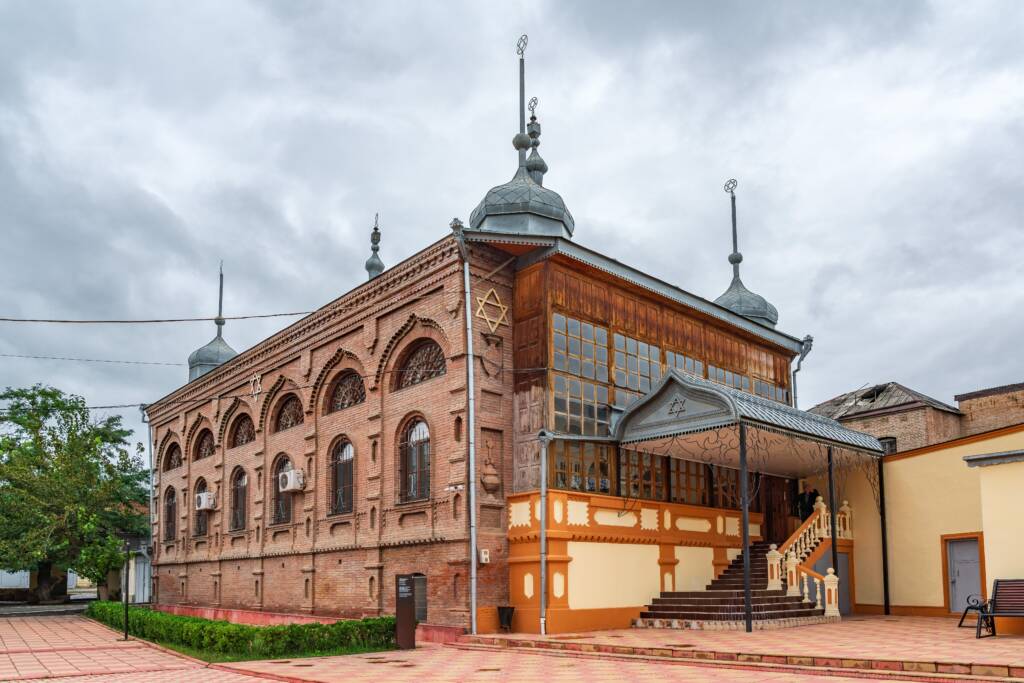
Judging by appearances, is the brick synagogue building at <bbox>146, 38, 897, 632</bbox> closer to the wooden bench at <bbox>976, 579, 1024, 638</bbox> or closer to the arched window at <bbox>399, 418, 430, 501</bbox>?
the arched window at <bbox>399, 418, 430, 501</bbox>

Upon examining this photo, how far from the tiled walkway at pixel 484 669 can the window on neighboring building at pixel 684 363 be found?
8278 millimetres

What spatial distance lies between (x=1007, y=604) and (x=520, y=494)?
8165 millimetres

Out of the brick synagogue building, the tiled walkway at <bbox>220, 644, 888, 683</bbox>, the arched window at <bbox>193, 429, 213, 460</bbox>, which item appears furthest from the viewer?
the arched window at <bbox>193, 429, 213, 460</bbox>

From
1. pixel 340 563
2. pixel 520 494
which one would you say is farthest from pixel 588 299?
pixel 340 563

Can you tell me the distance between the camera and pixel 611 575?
59.1ft

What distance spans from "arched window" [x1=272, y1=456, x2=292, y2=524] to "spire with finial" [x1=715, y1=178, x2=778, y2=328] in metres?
13.1

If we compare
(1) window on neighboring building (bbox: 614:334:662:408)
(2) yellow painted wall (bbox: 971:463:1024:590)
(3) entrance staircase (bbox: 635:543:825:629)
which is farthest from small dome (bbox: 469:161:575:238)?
(2) yellow painted wall (bbox: 971:463:1024:590)

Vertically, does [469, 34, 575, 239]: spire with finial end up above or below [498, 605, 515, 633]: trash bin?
above

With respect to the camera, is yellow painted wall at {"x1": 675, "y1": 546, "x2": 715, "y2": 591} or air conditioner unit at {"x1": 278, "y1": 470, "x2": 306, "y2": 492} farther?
air conditioner unit at {"x1": 278, "y1": 470, "x2": 306, "y2": 492}

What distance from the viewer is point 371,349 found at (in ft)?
69.4

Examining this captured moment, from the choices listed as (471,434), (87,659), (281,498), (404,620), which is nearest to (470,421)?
(471,434)

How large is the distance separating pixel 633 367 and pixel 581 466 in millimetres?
2916

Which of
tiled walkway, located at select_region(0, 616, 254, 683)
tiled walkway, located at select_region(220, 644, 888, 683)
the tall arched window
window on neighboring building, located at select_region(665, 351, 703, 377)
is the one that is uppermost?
window on neighboring building, located at select_region(665, 351, 703, 377)

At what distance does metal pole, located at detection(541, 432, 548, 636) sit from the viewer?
55.0 ft
